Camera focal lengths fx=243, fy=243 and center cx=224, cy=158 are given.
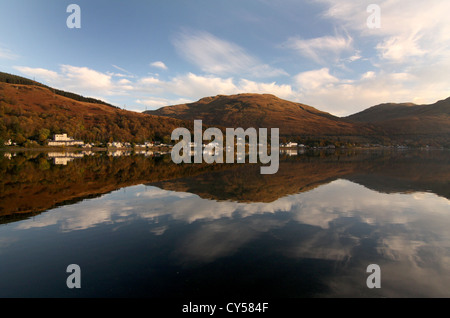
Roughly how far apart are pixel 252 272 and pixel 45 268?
6.06 metres

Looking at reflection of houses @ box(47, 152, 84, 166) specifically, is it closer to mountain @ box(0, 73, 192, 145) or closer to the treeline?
the treeline

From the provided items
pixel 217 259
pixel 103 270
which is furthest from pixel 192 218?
pixel 103 270

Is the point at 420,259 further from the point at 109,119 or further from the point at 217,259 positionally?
the point at 109,119

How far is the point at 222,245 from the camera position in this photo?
9.10 metres

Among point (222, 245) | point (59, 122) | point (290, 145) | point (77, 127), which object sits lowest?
point (222, 245)

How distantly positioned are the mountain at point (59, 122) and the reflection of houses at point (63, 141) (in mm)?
3440

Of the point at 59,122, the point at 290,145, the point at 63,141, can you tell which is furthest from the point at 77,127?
the point at 290,145

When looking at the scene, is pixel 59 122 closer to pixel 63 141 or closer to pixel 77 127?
pixel 77 127

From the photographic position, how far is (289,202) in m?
16.3

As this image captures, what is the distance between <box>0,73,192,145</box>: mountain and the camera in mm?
106406

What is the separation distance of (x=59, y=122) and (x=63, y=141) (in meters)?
26.4

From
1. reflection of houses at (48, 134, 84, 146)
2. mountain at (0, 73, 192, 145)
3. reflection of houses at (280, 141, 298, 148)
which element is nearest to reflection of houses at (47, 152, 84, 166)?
mountain at (0, 73, 192, 145)

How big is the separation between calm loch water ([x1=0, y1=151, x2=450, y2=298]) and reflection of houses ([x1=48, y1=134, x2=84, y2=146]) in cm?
11315

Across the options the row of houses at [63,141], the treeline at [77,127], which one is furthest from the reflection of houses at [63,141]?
the treeline at [77,127]
